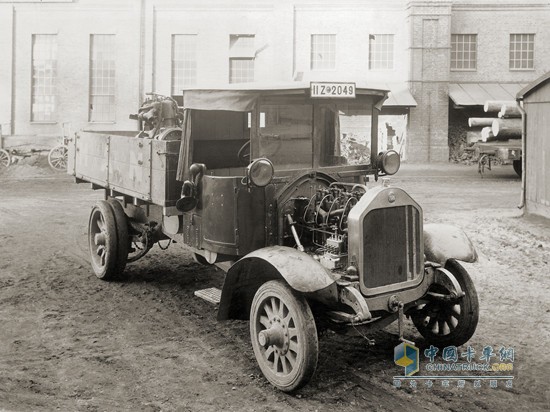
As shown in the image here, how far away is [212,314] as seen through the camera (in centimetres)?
659

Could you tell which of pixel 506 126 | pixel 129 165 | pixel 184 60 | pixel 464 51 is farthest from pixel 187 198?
pixel 464 51

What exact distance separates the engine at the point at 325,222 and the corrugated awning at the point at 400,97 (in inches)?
839

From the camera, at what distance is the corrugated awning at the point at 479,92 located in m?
26.7

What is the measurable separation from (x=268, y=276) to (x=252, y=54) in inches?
967

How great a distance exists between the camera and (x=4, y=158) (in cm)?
2388

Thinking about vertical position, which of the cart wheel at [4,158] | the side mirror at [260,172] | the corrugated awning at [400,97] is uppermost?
the corrugated awning at [400,97]

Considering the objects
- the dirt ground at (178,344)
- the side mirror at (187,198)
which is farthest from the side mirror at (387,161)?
the side mirror at (187,198)

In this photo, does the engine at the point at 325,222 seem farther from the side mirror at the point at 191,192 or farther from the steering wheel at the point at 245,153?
the side mirror at the point at 191,192

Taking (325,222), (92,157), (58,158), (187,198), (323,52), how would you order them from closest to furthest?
1. (325,222)
2. (187,198)
3. (92,157)
4. (58,158)
5. (323,52)

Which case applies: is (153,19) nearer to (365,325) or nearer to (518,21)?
(518,21)

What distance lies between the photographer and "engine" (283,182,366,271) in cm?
520

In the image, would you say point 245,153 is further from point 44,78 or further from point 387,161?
point 44,78

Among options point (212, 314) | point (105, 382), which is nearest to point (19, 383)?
point (105, 382)

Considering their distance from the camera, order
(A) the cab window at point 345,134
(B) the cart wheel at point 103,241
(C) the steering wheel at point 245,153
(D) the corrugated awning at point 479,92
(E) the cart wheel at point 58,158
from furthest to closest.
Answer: (D) the corrugated awning at point 479,92, (E) the cart wheel at point 58,158, (B) the cart wheel at point 103,241, (C) the steering wheel at point 245,153, (A) the cab window at point 345,134
